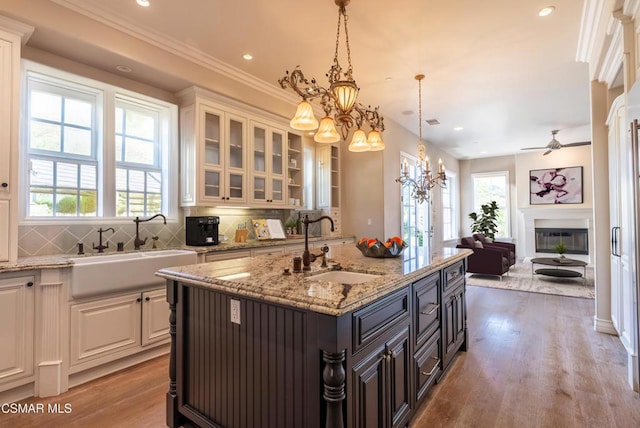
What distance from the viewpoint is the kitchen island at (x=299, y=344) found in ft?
4.45

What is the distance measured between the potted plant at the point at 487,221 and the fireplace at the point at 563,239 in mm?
1028

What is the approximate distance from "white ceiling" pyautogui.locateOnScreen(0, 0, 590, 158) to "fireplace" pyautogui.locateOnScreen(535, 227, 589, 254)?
447 centimetres

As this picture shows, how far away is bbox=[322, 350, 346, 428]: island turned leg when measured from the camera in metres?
1.30

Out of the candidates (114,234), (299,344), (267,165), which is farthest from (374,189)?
(299,344)

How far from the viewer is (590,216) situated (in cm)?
795

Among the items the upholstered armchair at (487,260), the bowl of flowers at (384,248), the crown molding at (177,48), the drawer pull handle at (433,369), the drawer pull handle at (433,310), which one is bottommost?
the drawer pull handle at (433,369)

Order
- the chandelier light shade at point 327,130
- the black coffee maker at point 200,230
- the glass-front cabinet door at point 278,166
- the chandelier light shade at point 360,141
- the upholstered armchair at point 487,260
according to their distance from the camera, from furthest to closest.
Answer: the upholstered armchair at point 487,260
the glass-front cabinet door at point 278,166
the black coffee maker at point 200,230
the chandelier light shade at point 360,141
the chandelier light shade at point 327,130

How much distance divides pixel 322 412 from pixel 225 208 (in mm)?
3207

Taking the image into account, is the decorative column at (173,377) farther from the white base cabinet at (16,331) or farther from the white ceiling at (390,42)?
the white ceiling at (390,42)

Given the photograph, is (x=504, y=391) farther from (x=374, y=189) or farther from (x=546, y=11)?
(x=374, y=189)

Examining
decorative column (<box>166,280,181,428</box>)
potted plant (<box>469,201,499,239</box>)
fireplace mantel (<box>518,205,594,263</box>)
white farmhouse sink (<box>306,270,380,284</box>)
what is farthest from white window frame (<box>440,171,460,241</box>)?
decorative column (<box>166,280,181,428</box>)

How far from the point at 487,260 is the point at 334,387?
5.91 meters

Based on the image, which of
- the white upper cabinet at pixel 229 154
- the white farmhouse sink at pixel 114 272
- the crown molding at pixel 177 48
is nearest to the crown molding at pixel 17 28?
the crown molding at pixel 177 48

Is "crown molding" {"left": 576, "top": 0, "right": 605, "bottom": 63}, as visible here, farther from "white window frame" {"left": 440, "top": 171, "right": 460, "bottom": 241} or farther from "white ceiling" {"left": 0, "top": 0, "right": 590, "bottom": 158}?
"white window frame" {"left": 440, "top": 171, "right": 460, "bottom": 241}
